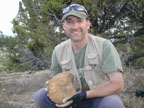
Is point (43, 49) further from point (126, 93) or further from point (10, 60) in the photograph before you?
point (126, 93)

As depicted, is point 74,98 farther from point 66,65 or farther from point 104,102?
point 66,65

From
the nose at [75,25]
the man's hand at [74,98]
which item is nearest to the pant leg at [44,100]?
the man's hand at [74,98]

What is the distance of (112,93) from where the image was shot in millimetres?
2467

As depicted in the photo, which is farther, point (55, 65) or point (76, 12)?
point (55, 65)

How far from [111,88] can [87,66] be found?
1.47 feet

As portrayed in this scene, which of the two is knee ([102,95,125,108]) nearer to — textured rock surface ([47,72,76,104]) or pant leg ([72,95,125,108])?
pant leg ([72,95,125,108])

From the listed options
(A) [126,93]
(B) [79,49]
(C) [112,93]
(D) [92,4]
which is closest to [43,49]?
(D) [92,4]

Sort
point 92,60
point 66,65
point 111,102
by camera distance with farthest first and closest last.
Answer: point 66,65, point 92,60, point 111,102

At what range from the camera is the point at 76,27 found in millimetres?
2686

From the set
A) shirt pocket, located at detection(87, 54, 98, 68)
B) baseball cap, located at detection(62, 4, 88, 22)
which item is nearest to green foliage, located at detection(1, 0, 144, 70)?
baseball cap, located at detection(62, 4, 88, 22)

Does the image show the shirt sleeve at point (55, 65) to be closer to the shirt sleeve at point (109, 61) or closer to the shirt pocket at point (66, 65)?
the shirt pocket at point (66, 65)

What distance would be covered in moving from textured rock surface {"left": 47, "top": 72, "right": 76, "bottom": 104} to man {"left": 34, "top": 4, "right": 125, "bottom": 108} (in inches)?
4.8

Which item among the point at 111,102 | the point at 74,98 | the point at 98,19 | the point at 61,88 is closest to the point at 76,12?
the point at 61,88

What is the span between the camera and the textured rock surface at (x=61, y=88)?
2535mm
